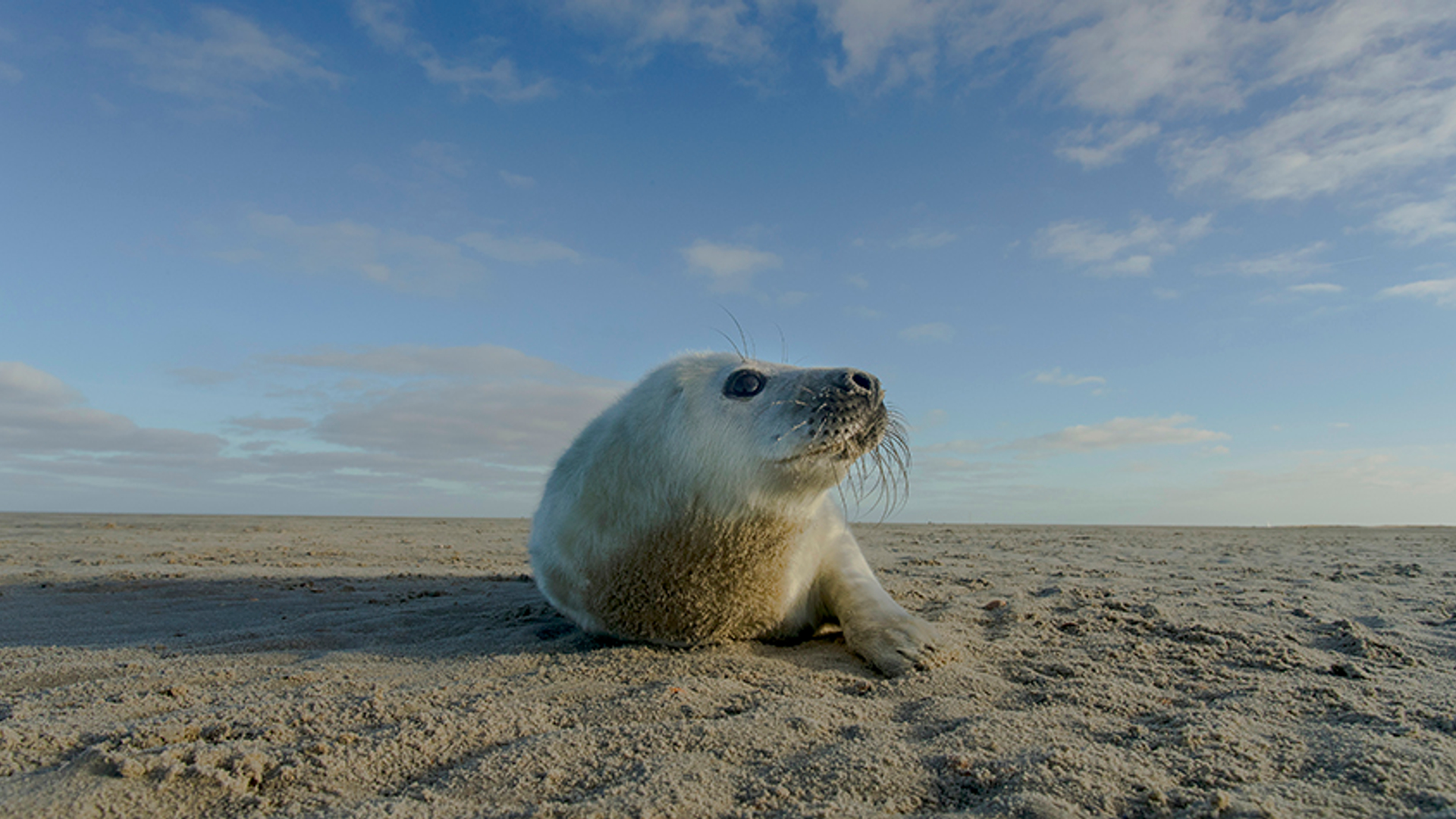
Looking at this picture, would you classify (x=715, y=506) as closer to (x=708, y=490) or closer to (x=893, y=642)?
(x=708, y=490)

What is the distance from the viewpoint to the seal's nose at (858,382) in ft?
9.89

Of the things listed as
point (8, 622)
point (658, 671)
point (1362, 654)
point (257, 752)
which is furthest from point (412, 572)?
point (1362, 654)

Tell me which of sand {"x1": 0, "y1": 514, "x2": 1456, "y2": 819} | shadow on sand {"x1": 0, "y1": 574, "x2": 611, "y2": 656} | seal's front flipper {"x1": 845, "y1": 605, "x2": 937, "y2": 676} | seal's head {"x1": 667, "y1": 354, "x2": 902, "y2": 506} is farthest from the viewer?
shadow on sand {"x1": 0, "y1": 574, "x2": 611, "y2": 656}

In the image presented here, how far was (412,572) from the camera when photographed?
25.5 ft

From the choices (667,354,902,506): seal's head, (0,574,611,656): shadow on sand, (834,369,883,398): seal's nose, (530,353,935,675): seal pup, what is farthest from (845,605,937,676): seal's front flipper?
(0,574,611,656): shadow on sand

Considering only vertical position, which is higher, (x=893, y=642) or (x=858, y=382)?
(x=858, y=382)

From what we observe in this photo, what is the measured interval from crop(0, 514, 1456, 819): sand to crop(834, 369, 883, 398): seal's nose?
3.82 ft

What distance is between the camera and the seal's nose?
302 cm

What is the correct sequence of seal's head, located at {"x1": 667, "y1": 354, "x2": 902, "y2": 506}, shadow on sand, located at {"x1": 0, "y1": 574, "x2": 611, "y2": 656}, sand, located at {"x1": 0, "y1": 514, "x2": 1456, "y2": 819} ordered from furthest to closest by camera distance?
1. shadow on sand, located at {"x1": 0, "y1": 574, "x2": 611, "y2": 656}
2. seal's head, located at {"x1": 667, "y1": 354, "x2": 902, "y2": 506}
3. sand, located at {"x1": 0, "y1": 514, "x2": 1456, "y2": 819}

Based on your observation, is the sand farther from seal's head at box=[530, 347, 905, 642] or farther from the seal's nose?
the seal's nose

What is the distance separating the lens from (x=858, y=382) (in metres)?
3.07

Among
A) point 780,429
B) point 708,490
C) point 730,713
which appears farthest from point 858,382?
point 730,713

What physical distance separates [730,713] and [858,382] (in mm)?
1361

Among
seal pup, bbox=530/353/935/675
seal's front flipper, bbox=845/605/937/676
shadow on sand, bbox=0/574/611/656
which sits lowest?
shadow on sand, bbox=0/574/611/656
